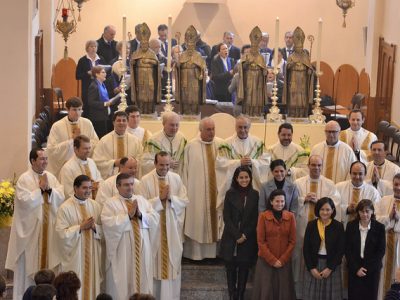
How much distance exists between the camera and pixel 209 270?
1377 centimetres

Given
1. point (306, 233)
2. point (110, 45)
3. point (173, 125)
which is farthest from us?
point (110, 45)

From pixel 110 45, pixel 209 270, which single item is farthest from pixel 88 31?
pixel 209 270

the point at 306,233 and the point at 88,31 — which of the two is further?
the point at 88,31

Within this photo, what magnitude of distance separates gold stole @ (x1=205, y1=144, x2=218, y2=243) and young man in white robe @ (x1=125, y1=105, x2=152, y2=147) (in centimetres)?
81

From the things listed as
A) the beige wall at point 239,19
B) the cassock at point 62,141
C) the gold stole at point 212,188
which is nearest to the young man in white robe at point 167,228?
the gold stole at point 212,188

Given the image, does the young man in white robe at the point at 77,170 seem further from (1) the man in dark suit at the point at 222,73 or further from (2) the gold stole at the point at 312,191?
(1) the man in dark suit at the point at 222,73

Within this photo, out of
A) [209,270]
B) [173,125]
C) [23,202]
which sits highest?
[173,125]

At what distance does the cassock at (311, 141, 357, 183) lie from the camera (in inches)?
546

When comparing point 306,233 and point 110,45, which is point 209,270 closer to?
point 306,233

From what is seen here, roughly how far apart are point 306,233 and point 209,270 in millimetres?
1648

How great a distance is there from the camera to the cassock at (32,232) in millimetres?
12883

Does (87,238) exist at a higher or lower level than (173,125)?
lower

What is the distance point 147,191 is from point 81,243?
102 centimetres

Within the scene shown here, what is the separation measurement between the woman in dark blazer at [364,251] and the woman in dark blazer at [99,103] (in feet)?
15.8
